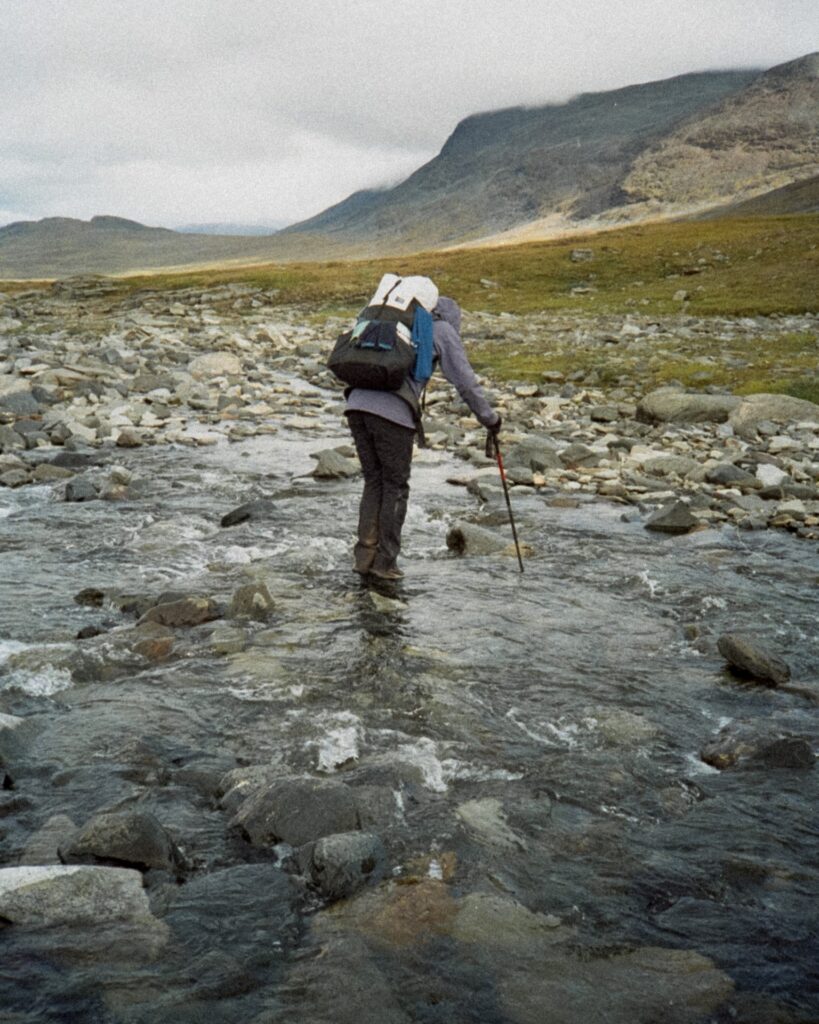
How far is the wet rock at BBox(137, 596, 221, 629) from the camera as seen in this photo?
9.66m

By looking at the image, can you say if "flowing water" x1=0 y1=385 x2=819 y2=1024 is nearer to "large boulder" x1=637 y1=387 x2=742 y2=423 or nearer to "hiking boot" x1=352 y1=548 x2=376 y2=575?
"hiking boot" x1=352 y1=548 x2=376 y2=575

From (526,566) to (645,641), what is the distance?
298 centimetres

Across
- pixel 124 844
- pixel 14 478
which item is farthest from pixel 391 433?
pixel 14 478

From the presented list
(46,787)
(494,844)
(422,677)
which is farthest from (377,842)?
(422,677)

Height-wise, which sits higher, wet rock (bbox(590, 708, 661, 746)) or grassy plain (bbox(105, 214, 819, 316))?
grassy plain (bbox(105, 214, 819, 316))

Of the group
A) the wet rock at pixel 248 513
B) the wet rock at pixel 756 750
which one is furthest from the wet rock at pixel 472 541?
the wet rock at pixel 756 750

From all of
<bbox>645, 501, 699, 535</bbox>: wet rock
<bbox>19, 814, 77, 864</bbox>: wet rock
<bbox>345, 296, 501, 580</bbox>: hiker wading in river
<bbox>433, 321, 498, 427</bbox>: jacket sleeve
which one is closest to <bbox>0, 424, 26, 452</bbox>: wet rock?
<bbox>345, 296, 501, 580</bbox>: hiker wading in river

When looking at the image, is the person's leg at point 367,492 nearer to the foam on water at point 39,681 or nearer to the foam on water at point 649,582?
the foam on water at point 649,582

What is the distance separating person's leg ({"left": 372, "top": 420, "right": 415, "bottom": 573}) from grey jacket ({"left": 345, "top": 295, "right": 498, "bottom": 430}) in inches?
6.7

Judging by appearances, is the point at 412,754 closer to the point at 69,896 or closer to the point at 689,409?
the point at 69,896

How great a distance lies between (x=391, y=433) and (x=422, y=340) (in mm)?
1146

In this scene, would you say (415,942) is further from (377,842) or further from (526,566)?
(526,566)

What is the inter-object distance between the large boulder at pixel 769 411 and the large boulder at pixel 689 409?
20.8 inches

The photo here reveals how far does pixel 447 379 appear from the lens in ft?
33.6
